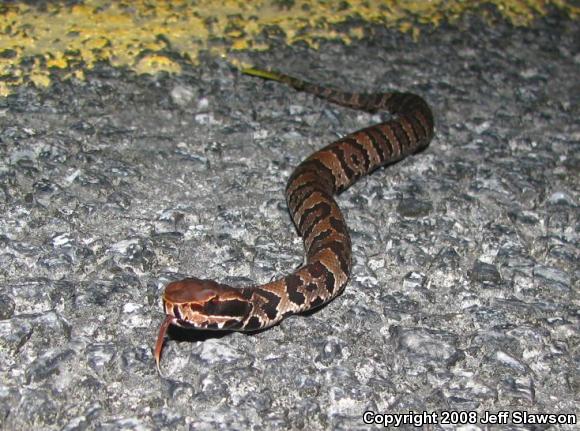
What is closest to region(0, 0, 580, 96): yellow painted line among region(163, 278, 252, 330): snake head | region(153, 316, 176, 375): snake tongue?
region(163, 278, 252, 330): snake head

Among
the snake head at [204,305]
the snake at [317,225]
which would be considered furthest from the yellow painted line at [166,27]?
the snake head at [204,305]

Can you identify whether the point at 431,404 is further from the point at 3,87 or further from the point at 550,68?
the point at 550,68

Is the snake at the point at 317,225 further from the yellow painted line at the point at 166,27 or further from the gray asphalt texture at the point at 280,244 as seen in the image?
the yellow painted line at the point at 166,27

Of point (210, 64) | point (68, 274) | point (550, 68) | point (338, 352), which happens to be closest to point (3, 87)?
point (210, 64)

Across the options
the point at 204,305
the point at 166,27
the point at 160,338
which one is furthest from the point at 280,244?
the point at 166,27

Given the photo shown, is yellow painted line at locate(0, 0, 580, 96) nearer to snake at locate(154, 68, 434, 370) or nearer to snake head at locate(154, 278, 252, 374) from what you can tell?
snake at locate(154, 68, 434, 370)

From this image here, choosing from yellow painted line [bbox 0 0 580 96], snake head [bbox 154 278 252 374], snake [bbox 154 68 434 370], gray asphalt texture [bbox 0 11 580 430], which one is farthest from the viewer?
yellow painted line [bbox 0 0 580 96]

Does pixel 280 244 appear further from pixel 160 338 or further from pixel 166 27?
pixel 166 27
